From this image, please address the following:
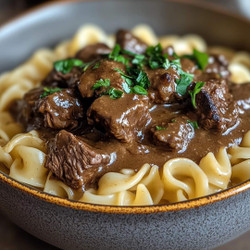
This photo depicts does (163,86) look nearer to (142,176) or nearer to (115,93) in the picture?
(115,93)

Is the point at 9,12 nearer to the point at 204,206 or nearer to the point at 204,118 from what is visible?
the point at 204,118

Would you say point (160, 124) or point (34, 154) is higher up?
point (160, 124)

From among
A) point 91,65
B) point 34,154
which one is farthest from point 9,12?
point 34,154

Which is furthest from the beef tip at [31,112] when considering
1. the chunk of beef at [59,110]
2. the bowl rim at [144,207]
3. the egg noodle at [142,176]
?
the bowl rim at [144,207]

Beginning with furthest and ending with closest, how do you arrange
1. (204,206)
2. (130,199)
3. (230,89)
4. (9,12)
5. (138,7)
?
(9,12) → (138,7) → (230,89) → (130,199) → (204,206)

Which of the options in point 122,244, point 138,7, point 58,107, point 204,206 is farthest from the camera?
point 138,7

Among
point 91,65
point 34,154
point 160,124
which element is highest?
point 91,65

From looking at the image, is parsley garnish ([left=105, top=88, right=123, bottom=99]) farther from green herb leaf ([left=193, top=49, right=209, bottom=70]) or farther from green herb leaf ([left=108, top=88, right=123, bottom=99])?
green herb leaf ([left=193, top=49, right=209, bottom=70])
